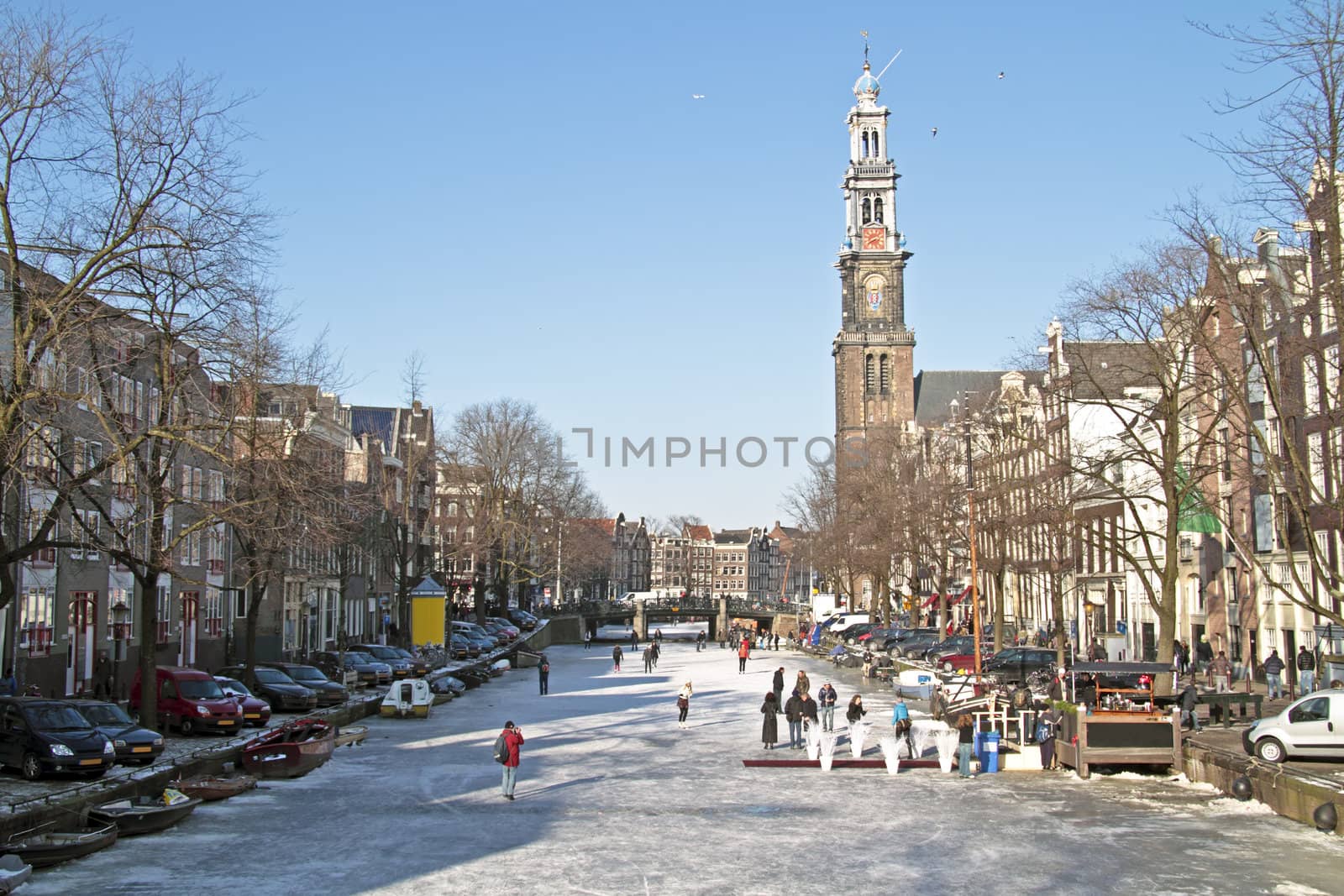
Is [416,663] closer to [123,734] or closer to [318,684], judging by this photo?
[318,684]

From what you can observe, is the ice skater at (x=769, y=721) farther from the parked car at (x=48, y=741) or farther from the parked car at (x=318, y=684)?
the parked car at (x=48, y=741)

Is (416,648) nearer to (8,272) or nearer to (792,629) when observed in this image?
(8,272)

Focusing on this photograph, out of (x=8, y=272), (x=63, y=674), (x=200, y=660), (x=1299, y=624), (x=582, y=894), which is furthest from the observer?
(x=200, y=660)

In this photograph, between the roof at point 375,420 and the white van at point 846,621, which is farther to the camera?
the roof at point 375,420

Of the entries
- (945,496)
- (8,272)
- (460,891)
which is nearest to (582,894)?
(460,891)

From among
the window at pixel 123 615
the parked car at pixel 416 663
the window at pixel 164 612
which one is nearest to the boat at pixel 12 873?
the window at pixel 123 615

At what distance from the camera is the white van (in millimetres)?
93125

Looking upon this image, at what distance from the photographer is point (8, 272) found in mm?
25062

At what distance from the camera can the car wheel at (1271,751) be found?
1064 inches

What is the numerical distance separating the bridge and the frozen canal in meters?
94.6

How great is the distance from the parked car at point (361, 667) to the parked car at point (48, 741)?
2514 cm

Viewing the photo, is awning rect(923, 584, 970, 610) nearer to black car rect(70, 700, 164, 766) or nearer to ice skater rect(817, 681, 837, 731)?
ice skater rect(817, 681, 837, 731)

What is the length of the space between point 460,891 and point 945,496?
52.1m

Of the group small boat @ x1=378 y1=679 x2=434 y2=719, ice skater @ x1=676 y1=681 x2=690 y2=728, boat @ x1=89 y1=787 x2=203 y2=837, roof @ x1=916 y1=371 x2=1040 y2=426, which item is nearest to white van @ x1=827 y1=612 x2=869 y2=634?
roof @ x1=916 y1=371 x2=1040 y2=426
